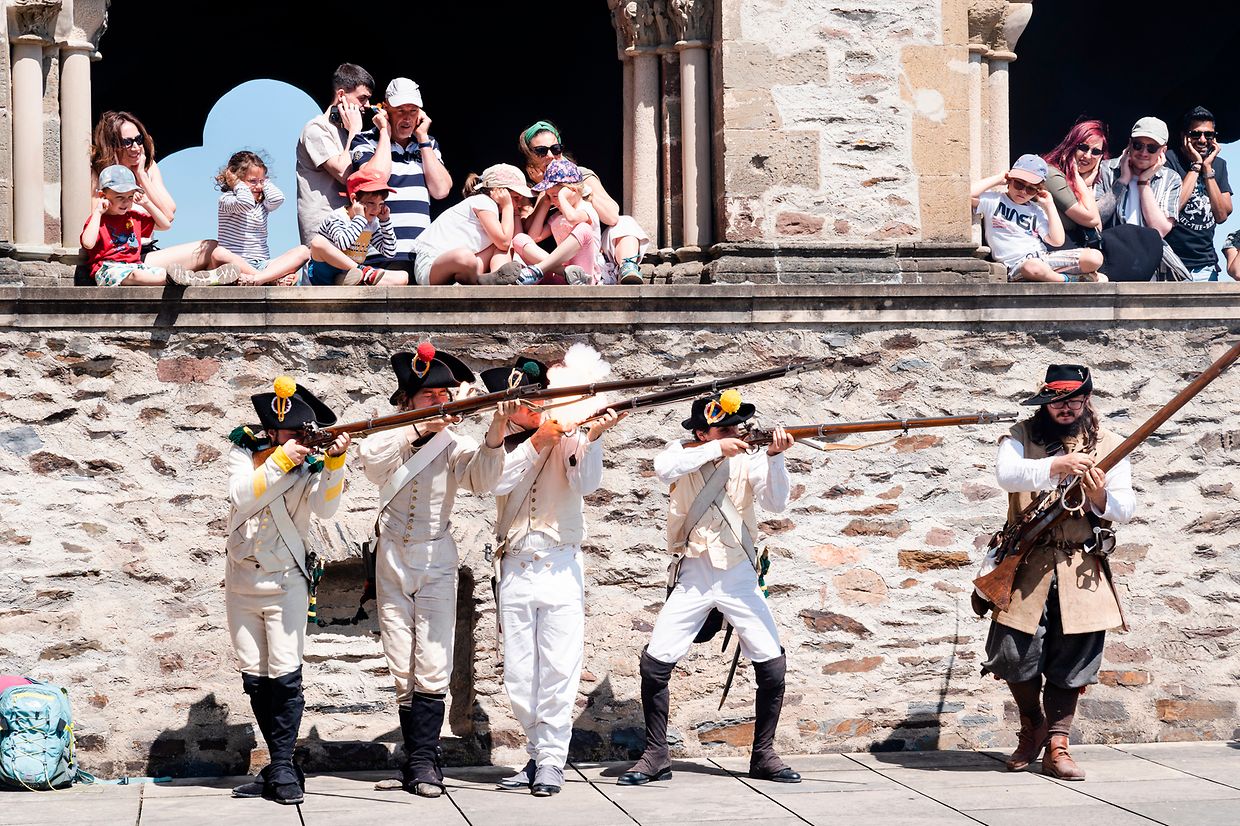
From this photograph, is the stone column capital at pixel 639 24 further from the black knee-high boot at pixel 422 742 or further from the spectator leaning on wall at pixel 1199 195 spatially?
the black knee-high boot at pixel 422 742

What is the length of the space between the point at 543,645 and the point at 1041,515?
230cm

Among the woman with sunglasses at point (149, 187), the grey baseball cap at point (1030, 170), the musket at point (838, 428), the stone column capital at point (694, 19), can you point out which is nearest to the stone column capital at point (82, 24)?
the woman with sunglasses at point (149, 187)

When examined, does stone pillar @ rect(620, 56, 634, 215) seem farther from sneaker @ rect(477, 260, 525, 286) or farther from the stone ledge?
the stone ledge

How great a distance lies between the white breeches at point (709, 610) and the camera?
7.77 m

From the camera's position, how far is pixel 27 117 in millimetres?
8922

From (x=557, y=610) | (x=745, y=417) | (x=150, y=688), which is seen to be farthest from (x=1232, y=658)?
(x=150, y=688)

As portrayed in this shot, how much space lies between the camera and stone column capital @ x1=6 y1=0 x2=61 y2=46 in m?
8.91

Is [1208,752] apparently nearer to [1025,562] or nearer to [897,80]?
[1025,562]

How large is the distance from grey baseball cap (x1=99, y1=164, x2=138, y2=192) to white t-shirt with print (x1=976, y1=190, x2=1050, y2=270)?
456 centimetres

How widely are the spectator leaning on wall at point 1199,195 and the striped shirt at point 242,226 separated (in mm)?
5275

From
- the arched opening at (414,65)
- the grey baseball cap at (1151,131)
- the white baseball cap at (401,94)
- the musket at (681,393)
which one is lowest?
the musket at (681,393)

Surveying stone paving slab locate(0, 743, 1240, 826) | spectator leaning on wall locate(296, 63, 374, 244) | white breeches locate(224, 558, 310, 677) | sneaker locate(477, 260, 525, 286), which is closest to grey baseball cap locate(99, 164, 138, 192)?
spectator leaning on wall locate(296, 63, 374, 244)

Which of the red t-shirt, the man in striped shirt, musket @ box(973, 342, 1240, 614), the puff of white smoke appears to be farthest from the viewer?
the man in striped shirt

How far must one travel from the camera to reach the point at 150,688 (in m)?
8.18
